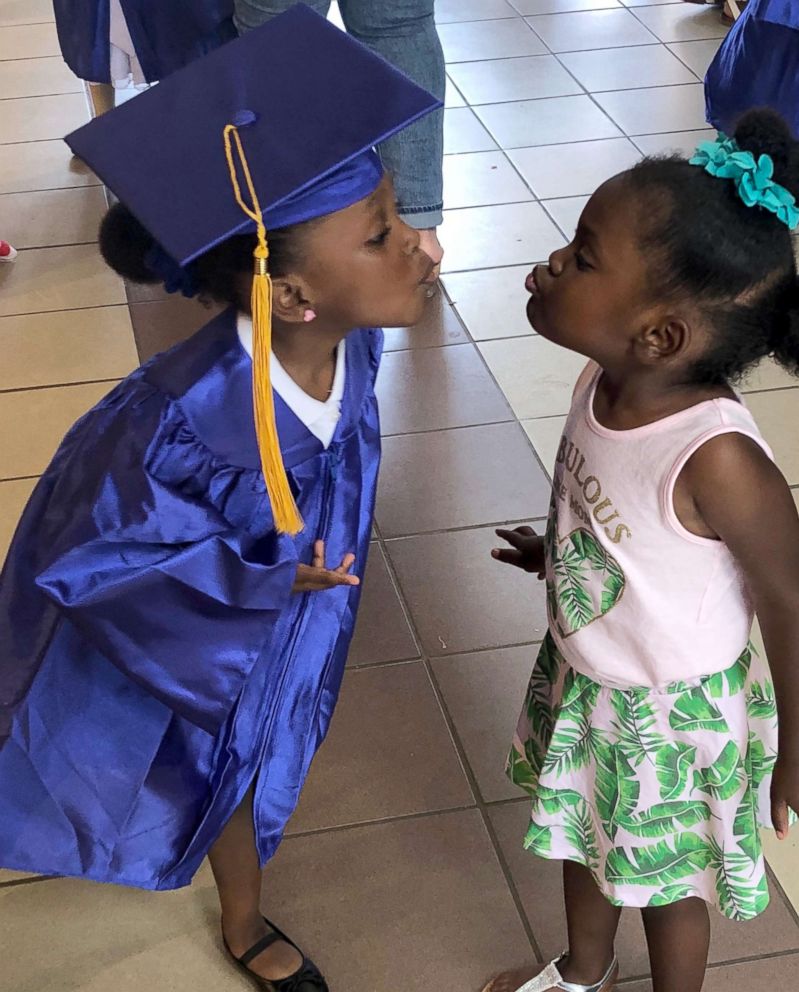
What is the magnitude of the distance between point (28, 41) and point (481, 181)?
1.82m

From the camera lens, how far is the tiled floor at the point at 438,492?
4.63ft

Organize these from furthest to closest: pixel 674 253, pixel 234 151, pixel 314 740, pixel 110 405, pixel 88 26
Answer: pixel 88 26 < pixel 314 740 < pixel 110 405 < pixel 234 151 < pixel 674 253

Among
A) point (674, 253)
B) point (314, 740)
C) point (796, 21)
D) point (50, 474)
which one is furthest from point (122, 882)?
point (796, 21)

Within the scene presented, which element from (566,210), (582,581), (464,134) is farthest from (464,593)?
(464,134)

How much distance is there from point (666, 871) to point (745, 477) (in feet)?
1.35

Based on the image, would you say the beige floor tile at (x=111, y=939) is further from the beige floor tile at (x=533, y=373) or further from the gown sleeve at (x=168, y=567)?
the beige floor tile at (x=533, y=373)

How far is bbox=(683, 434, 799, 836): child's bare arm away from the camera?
0.95 m

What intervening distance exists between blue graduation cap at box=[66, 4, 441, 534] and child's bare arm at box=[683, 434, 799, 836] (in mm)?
395

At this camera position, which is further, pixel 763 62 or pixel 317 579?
pixel 763 62

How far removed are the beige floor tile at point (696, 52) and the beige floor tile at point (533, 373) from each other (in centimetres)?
157

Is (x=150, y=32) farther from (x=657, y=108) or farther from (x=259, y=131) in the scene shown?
(x=259, y=131)

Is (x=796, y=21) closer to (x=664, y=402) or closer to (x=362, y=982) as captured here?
(x=664, y=402)

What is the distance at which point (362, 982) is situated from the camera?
1368 mm

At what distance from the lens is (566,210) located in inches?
113
